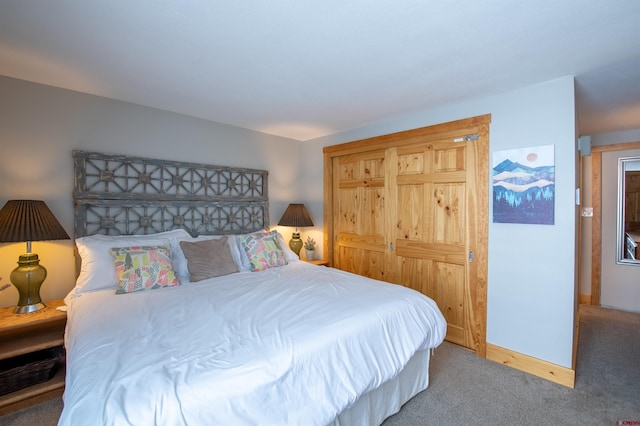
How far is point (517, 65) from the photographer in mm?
2062

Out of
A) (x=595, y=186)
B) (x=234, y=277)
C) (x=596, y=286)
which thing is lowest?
(x=596, y=286)

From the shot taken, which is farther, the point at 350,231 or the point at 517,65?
the point at 350,231

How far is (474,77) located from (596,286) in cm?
371

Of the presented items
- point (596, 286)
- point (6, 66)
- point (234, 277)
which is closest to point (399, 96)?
point (234, 277)

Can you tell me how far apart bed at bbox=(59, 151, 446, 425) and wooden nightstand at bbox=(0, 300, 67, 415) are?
270mm

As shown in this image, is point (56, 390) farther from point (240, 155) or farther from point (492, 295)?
point (492, 295)

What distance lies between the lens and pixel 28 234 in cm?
200

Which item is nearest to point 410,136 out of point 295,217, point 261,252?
point 295,217

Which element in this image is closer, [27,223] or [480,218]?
[27,223]

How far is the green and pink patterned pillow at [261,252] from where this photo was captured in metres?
2.97

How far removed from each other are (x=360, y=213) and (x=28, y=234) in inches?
124

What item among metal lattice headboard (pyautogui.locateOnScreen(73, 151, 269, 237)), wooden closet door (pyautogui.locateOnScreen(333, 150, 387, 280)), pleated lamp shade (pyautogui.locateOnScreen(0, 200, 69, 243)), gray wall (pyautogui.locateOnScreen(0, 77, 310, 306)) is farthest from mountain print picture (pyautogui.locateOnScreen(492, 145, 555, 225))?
pleated lamp shade (pyautogui.locateOnScreen(0, 200, 69, 243))

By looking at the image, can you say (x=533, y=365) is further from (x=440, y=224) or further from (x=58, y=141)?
(x=58, y=141)

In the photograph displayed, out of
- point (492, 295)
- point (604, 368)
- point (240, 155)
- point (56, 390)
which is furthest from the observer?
point (240, 155)
